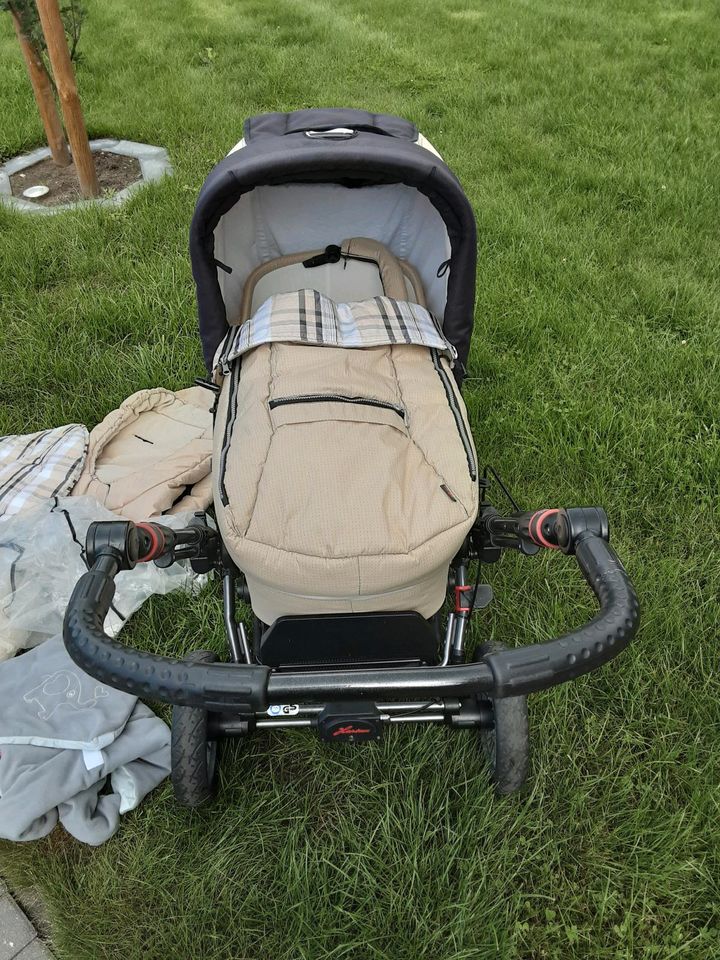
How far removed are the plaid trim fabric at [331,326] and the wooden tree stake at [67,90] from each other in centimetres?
252

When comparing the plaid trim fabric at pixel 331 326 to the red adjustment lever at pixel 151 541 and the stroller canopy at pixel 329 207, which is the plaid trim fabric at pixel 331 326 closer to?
the stroller canopy at pixel 329 207

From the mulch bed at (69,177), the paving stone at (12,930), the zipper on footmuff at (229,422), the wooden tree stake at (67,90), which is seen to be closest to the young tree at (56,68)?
the wooden tree stake at (67,90)

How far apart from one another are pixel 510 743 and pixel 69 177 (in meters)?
4.40

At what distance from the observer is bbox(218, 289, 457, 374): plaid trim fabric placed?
191cm

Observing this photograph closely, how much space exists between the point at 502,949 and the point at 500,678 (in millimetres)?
877

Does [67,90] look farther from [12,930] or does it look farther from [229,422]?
[12,930]

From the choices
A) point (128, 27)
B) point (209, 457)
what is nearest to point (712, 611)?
point (209, 457)

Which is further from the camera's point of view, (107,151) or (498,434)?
(107,151)

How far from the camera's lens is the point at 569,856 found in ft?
5.61

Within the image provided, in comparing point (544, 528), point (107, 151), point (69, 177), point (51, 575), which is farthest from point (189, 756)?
point (107, 151)

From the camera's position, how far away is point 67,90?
11.8ft

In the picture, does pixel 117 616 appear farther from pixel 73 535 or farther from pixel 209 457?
pixel 209 457

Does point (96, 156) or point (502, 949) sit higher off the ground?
point (96, 156)

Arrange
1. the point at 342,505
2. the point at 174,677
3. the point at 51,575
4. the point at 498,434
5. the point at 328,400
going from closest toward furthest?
1. the point at 174,677
2. the point at 342,505
3. the point at 328,400
4. the point at 51,575
5. the point at 498,434
